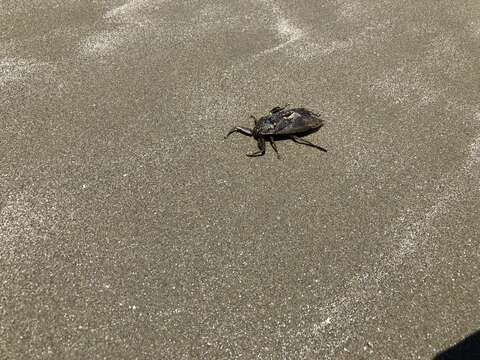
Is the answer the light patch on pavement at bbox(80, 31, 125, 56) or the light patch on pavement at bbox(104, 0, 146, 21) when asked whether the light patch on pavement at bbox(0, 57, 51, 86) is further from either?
the light patch on pavement at bbox(104, 0, 146, 21)

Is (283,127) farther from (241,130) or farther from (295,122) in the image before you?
(241,130)

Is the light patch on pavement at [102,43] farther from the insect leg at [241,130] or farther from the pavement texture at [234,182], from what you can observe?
the insect leg at [241,130]

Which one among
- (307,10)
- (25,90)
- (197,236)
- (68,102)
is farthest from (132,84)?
Result: (307,10)

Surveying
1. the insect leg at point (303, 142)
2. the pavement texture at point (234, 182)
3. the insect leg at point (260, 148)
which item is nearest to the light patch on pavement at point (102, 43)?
the pavement texture at point (234, 182)

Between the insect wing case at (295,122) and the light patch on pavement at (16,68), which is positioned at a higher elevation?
the light patch on pavement at (16,68)

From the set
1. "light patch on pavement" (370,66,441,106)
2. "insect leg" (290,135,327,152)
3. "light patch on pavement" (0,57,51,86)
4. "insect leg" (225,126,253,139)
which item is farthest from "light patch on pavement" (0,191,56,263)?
"light patch on pavement" (370,66,441,106)

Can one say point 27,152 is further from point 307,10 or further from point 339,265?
point 307,10
